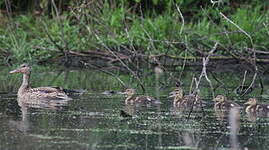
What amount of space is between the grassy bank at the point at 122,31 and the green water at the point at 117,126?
10.2 feet

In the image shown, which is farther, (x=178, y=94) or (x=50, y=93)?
(x=50, y=93)

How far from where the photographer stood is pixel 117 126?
9.47 metres

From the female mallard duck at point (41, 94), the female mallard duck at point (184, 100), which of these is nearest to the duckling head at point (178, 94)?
the female mallard duck at point (184, 100)

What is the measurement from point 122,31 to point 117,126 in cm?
827

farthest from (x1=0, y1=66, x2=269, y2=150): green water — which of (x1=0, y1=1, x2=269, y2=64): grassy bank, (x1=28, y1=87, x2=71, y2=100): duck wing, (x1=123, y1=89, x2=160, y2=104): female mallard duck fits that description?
(x1=0, y1=1, x2=269, y2=64): grassy bank

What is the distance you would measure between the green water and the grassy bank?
3.12m

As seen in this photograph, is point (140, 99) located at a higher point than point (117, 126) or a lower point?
lower

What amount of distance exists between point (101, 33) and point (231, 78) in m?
3.60

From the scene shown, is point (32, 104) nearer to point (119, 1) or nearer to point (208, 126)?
point (208, 126)

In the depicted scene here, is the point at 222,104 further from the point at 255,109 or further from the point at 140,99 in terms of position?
the point at 140,99

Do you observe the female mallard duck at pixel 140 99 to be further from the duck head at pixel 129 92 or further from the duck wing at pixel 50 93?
the duck wing at pixel 50 93

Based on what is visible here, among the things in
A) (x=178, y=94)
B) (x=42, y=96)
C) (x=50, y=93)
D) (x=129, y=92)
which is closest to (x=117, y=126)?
(x=178, y=94)

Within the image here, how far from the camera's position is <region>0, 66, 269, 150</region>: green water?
330 inches

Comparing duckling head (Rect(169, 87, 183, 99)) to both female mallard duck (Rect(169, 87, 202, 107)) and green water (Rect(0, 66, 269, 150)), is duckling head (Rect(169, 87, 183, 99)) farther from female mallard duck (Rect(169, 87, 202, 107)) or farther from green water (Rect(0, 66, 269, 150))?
green water (Rect(0, 66, 269, 150))
